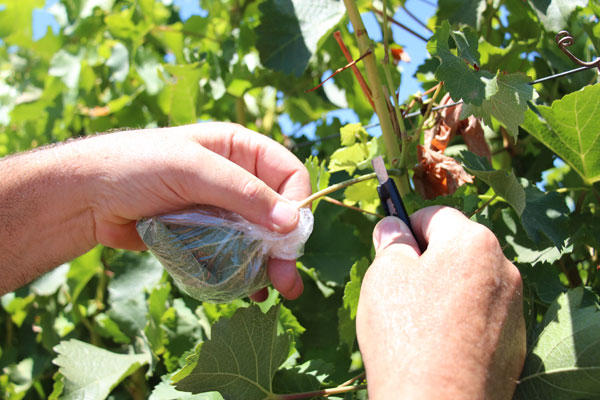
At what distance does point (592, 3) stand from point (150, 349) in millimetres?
1340

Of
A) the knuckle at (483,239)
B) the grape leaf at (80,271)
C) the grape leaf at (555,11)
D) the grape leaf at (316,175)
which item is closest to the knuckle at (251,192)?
the grape leaf at (316,175)

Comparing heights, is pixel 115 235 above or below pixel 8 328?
above

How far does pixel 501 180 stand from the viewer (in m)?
1.06

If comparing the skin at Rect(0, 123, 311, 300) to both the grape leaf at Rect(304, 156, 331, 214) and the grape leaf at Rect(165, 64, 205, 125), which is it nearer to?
the grape leaf at Rect(304, 156, 331, 214)

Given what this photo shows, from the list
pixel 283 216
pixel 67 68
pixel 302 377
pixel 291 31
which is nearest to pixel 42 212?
pixel 283 216

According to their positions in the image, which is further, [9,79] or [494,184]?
[9,79]

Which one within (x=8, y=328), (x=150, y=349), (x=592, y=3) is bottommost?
(x=8, y=328)

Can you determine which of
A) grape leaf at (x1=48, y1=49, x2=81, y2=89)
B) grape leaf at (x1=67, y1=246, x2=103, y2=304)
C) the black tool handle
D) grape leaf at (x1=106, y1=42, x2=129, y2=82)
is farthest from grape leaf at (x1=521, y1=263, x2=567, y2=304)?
grape leaf at (x1=48, y1=49, x2=81, y2=89)

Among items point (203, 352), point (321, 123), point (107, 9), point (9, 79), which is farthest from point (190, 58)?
point (9, 79)

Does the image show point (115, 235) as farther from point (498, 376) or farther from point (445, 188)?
point (498, 376)

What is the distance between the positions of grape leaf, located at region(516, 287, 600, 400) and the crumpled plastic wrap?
1.40ft

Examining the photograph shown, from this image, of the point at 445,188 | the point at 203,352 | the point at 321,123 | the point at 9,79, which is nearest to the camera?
the point at 203,352

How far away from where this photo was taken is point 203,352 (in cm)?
104

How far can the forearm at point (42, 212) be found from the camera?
1.13 metres
